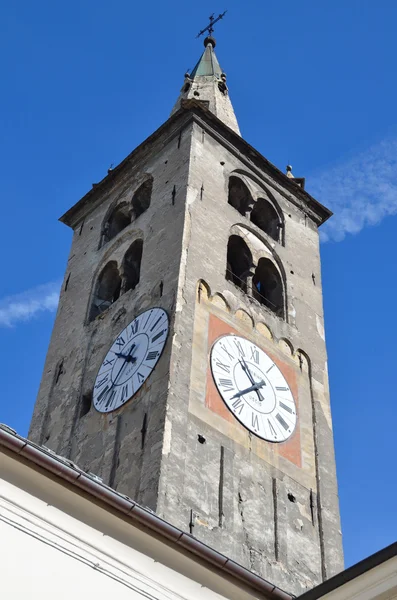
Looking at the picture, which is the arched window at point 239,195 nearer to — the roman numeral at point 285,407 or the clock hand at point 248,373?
the clock hand at point 248,373

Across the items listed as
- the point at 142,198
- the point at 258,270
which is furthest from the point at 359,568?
the point at 142,198

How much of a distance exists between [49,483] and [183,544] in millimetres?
1520

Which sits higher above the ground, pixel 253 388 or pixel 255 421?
pixel 253 388

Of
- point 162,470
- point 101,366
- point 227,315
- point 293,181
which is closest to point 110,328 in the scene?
point 101,366

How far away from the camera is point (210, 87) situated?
2862 cm

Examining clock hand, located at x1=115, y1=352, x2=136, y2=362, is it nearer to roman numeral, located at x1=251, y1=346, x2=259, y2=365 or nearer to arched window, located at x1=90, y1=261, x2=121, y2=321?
roman numeral, located at x1=251, y1=346, x2=259, y2=365

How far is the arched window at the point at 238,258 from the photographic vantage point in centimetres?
2230

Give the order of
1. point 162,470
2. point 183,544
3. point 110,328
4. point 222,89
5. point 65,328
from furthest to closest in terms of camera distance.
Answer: point 222,89, point 65,328, point 110,328, point 162,470, point 183,544

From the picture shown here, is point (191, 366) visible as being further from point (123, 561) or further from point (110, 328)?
point (123, 561)

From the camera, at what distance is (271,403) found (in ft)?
63.4

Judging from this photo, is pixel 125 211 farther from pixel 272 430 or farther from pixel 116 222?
pixel 272 430

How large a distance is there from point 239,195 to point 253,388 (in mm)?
6639

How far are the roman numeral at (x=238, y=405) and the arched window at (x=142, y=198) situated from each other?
23.0ft

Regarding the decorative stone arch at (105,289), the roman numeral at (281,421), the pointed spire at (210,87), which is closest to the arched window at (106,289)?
the decorative stone arch at (105,289)
